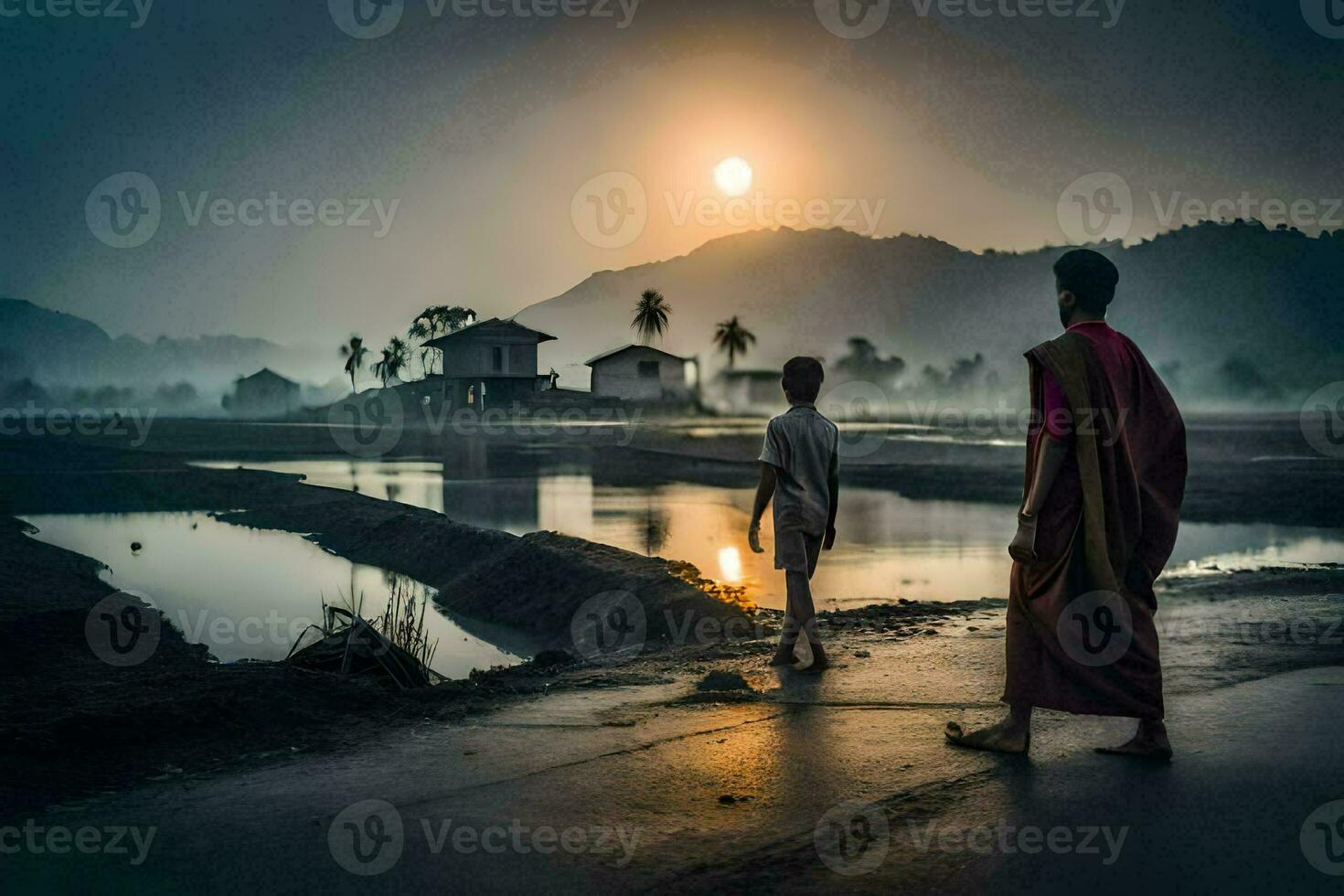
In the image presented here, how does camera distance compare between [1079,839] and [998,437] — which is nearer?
[1079,839]

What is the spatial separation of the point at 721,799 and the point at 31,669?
6981mm

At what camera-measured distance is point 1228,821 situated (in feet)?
14.0

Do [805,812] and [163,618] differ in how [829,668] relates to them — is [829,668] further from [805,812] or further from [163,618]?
[163,618]

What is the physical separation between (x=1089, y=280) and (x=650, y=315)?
8468cm

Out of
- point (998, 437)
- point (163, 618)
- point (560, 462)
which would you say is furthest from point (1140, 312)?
point (163, 618)

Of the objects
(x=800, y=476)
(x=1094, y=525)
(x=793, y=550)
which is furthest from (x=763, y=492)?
(x=1094, y=525)
